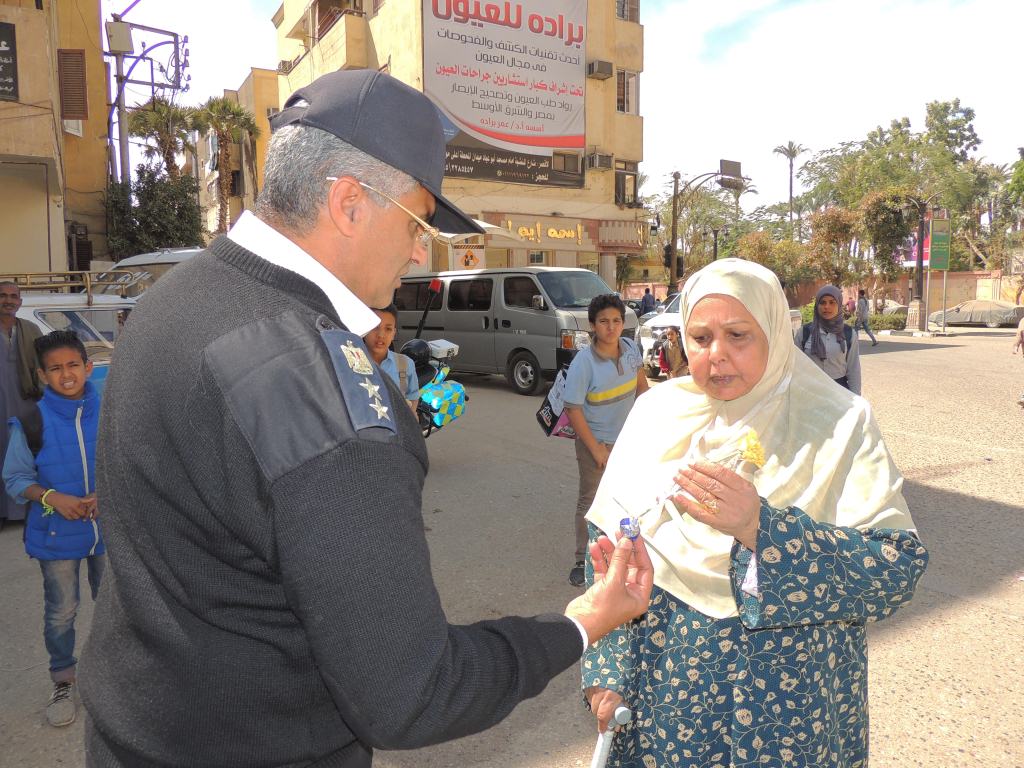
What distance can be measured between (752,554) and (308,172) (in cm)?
125

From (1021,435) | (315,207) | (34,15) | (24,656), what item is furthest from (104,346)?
(1021,435)

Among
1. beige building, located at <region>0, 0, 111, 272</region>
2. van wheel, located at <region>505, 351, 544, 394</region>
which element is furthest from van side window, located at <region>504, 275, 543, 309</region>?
beige building, located at <region>0, 0, 111, 272</region>

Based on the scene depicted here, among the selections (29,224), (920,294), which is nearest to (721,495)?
(29,224)

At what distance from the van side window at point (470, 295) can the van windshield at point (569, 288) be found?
45.3 inches

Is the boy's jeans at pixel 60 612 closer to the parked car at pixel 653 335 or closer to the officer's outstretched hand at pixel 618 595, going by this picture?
the officer's outstretched hand at pixel 618 595

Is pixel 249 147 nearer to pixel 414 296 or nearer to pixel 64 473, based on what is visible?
pixel 414 296

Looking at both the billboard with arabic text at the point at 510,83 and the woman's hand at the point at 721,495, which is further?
the billboard with arabic text at the point at 510,83

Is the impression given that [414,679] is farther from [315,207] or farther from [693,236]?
[693,236]

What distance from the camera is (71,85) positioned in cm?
1680

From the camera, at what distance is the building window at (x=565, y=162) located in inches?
1024

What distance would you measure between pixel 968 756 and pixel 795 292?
43.0 metres

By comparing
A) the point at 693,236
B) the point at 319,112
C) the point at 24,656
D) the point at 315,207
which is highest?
the point at 693,236

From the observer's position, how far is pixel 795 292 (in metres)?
42.9

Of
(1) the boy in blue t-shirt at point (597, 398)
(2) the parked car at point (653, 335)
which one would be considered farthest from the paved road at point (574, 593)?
(2) the parked car at point (653, 335)
